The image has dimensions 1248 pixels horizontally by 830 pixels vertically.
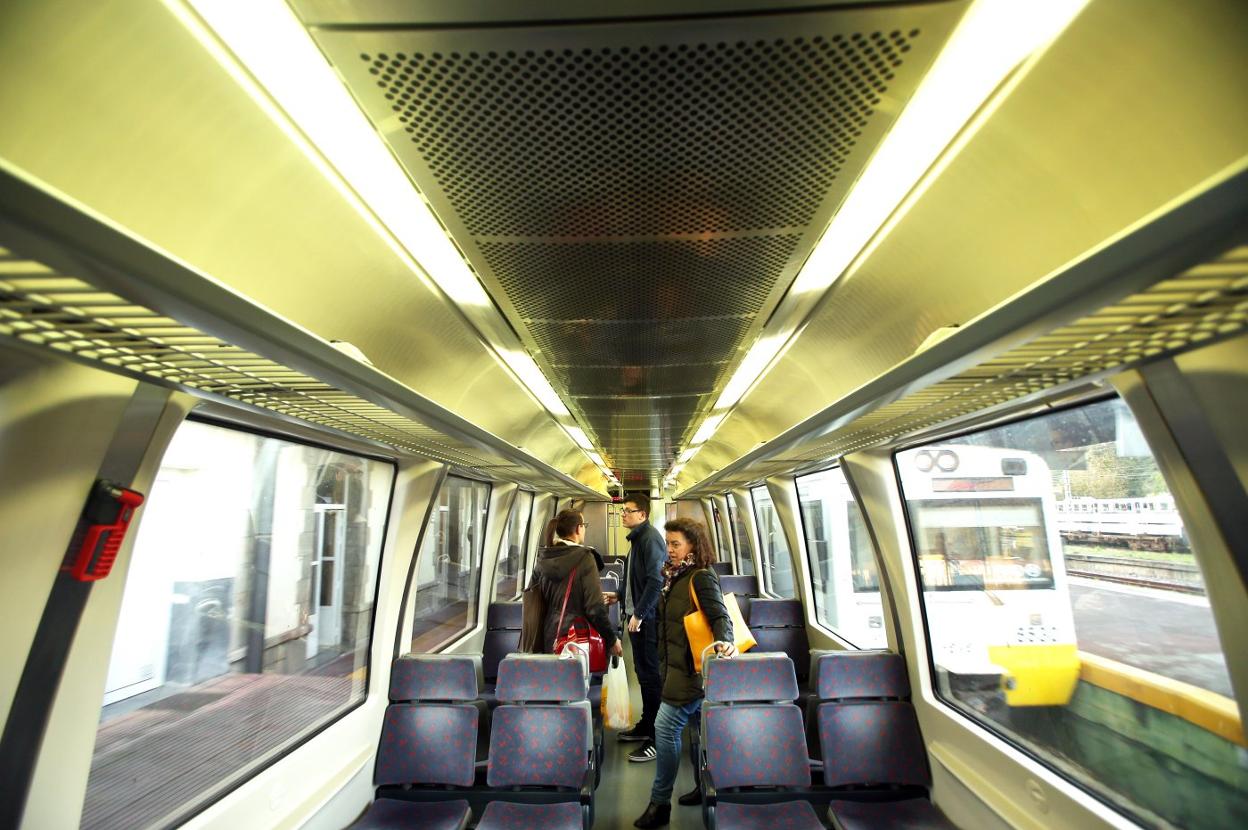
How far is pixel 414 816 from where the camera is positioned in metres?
4.22

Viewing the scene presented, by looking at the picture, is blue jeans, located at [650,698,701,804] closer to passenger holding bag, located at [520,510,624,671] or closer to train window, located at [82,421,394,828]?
passenger holding bag, located at [520,510,624,671]

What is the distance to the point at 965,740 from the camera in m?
4.11

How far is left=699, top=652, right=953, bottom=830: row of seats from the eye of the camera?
4.30m

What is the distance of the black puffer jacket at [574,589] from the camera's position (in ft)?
18.6

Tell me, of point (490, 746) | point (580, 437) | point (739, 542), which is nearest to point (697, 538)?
point (490, 746)

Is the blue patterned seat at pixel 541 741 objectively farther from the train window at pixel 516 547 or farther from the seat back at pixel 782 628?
the train window at pixel 516 547

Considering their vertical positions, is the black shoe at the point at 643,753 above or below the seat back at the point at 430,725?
below

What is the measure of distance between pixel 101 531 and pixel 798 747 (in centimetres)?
445

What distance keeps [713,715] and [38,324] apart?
441 cm

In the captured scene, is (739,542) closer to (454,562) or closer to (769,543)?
(769,543)

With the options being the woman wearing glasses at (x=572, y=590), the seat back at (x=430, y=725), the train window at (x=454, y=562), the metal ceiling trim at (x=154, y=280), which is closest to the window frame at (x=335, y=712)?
the seat back at (x=430, y=725)

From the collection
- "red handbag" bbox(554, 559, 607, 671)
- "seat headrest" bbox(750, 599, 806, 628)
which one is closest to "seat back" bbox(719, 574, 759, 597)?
"seat headrest" bbox(750, 599, 806, 628)

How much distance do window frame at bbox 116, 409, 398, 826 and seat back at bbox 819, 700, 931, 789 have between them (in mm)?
3779

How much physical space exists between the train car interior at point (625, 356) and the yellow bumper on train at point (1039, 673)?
0.03 metres
